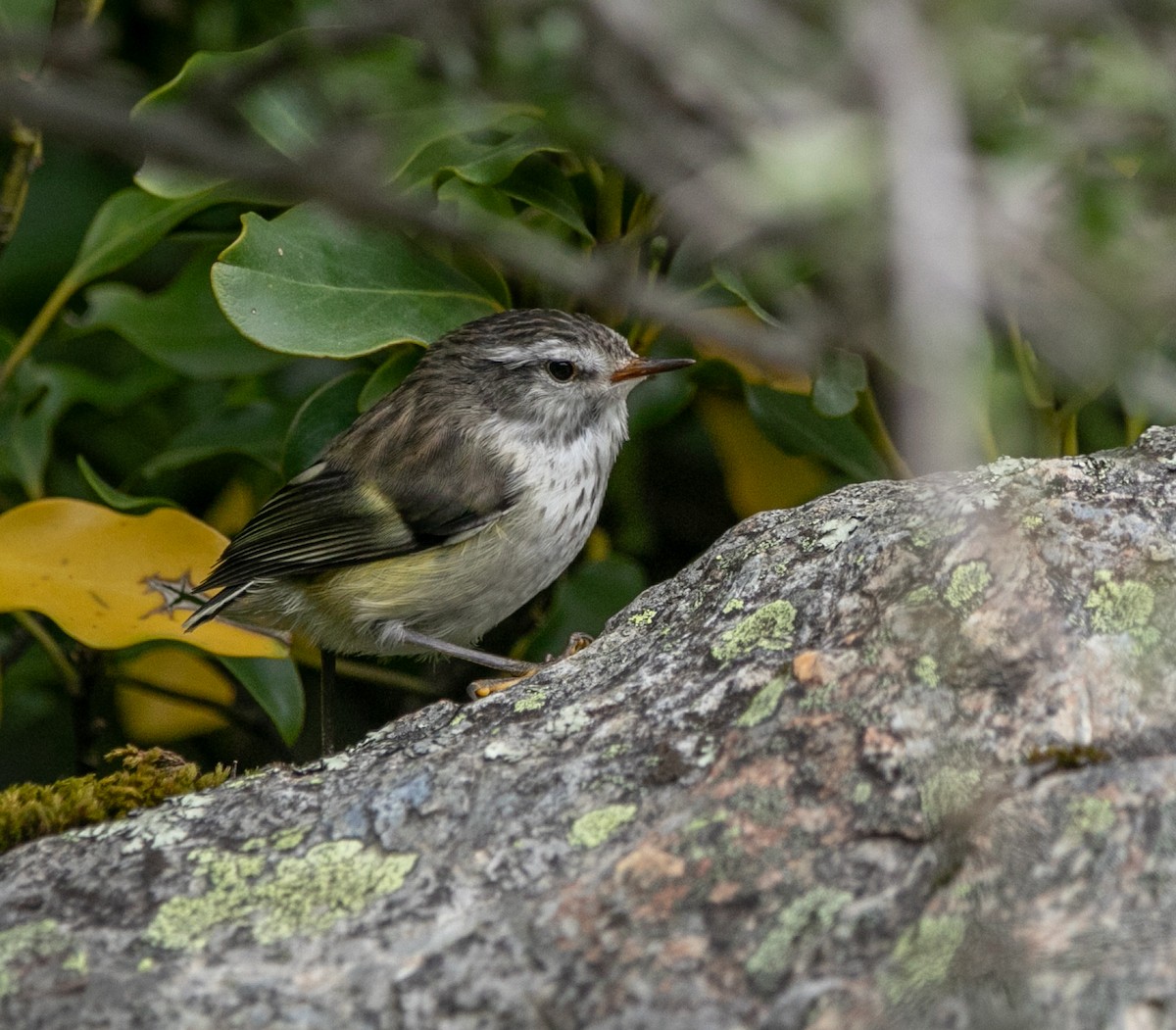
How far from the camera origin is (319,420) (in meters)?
4.70

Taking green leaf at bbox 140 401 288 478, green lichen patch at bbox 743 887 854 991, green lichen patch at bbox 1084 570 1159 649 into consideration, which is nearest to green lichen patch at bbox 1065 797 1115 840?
green lichen patch at bbox 743 887 854 991

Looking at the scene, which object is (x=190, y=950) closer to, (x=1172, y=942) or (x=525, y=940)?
(x=525, y=940)

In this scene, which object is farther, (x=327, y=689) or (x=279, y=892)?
(x=327, y=689)

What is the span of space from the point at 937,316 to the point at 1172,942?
122 cm

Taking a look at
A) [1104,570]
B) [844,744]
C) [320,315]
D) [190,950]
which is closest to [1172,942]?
[844,744]

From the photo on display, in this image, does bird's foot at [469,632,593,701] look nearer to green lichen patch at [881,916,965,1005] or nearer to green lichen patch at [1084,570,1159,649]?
green lichen patch at [1084,570,1159,649]

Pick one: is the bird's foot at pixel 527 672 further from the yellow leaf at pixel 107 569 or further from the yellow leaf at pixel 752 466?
the yellow leaf at pixel 752 466

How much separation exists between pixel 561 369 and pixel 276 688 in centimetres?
139

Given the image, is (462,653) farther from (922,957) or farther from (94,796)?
(922,957)

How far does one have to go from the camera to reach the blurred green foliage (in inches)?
95.0

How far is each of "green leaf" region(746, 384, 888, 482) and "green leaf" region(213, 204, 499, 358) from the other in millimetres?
933

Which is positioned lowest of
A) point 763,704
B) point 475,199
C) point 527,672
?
point 527,672

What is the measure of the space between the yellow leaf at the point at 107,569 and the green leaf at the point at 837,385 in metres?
1.72

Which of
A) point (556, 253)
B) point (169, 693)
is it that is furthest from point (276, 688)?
point (556, 253)
